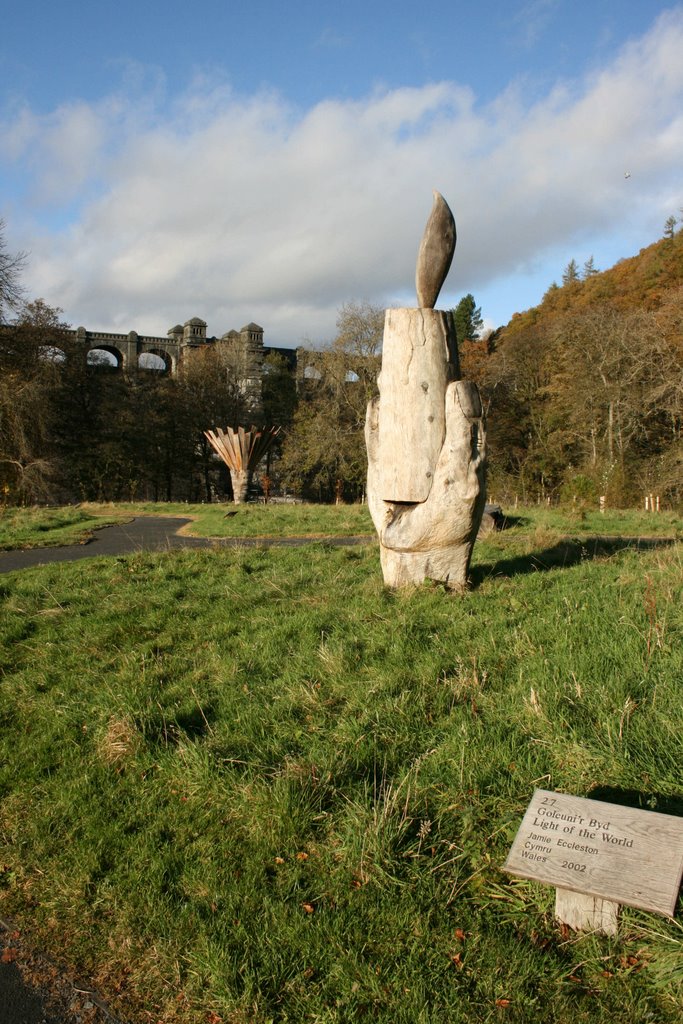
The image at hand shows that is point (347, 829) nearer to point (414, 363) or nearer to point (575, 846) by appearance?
point (575, 846)

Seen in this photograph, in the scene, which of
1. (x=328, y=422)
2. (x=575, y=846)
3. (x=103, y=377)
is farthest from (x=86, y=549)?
(x=103, y=377)

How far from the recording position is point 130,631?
21.4 ft

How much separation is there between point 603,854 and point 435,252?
19.3 ft

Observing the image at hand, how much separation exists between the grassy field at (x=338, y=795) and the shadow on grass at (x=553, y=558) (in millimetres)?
1378

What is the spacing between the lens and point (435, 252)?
7.19 metres

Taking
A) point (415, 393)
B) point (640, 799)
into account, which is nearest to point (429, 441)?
point (415, 393)

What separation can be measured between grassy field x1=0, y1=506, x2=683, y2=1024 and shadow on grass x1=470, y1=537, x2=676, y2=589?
1378mm

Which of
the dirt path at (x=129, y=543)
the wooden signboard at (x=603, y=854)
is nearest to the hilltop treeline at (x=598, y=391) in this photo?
the dirt path at (x=129, y=543)

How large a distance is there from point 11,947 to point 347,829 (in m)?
1.41

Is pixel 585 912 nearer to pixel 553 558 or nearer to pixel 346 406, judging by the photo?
pixel 553 558

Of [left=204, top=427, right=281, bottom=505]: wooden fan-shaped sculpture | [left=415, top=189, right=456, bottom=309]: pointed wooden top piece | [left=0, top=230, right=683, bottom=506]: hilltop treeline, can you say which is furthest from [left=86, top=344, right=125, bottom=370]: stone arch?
[left=415, top=189, right=456, bottom=309]: pointed wooden top piece

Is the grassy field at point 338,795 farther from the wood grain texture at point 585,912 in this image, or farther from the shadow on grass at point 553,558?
the shadow on grass at point 553,558

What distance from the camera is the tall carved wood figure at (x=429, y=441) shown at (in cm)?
685

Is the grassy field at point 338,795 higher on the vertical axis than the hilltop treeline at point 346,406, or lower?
lower
